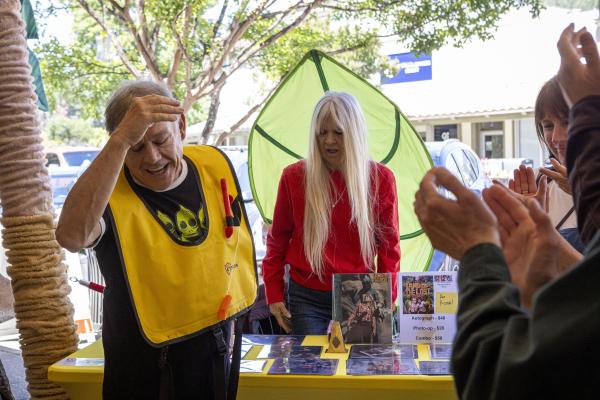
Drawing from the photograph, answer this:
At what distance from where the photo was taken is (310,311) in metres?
2.74

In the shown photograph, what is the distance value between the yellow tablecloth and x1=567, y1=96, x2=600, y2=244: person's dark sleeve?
3.75ft

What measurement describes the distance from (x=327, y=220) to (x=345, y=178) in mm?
203

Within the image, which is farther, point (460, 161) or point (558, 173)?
point (460, 161)

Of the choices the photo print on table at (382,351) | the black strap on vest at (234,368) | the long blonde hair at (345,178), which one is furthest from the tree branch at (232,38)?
the black strap on vest at (234,368)

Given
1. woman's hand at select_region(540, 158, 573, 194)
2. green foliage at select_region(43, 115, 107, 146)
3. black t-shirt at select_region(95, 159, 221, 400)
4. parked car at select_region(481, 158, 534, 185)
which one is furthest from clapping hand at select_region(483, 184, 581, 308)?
green foliage at select_region(43, 115, 107, 146)

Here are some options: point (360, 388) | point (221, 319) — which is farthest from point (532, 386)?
point (360, 388)

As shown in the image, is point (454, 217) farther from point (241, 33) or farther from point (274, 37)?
point (274, 37)

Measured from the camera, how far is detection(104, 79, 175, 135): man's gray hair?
1.83 m

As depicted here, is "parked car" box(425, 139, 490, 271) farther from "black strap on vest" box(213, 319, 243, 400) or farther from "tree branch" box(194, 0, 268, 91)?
"black strap on vest" box(213, 319, 243, 400)

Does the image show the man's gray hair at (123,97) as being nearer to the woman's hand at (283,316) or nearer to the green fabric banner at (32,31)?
the woman's hand at (283,316)

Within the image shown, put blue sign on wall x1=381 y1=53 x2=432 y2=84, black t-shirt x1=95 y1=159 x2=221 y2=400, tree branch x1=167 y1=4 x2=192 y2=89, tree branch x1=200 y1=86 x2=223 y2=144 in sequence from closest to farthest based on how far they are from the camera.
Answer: black t-shirt x1=95 y1=159 x2=221 y2=400, tree branch x1=167 y1=4 x2=192 y2=89, tree branch x1=200 y1=86 x2=223 y2=144, blue sign on wall x1=381 y1=53 x2=432 y2=84

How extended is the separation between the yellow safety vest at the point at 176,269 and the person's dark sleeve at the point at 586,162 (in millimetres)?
1110

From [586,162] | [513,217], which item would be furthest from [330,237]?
[586,162]

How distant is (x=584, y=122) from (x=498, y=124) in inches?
531
